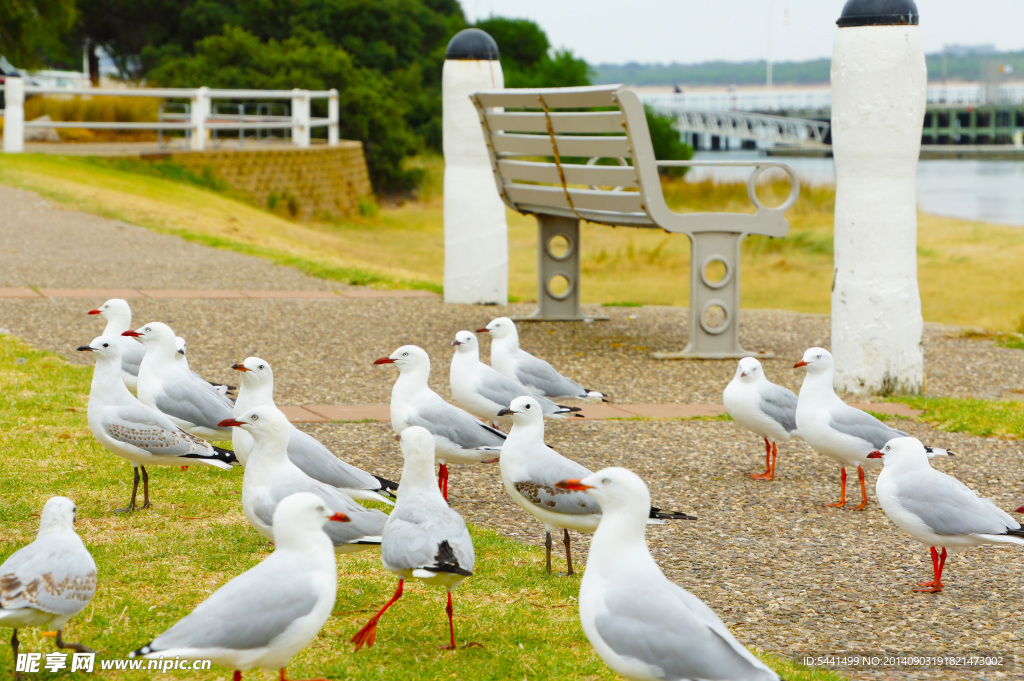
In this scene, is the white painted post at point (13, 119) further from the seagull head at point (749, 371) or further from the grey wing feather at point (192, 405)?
the seagull head at point (749, 371)

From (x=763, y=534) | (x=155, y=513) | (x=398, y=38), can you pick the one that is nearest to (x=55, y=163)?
(x=155, y=513)

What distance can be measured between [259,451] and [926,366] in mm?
7171

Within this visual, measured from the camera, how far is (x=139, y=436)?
5.46 metres

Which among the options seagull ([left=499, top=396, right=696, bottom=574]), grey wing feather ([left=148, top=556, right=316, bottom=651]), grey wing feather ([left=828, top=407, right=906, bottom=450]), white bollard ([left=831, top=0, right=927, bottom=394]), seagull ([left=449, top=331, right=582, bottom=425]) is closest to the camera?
grey wing feather ([left=148, top=556, right=316, bottom=651])

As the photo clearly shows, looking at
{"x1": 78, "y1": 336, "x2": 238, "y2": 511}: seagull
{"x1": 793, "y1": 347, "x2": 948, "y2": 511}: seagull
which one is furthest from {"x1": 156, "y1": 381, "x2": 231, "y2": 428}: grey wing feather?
{"x1": 793, "y1": 347, "x2": 948, "y2": 511}: seagull

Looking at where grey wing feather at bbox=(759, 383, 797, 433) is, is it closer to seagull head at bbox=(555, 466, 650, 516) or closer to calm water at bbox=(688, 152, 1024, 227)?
seagull head at bbox=(555, 466, 650, 516)

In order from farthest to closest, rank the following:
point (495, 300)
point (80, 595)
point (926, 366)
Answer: point (495, 300)
point (926, 366)
point (80, 595)

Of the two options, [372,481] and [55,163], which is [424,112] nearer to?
[55,163]

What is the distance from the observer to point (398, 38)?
149 feet

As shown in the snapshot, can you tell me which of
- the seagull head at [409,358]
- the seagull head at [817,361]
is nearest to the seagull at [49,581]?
the seagull head at [409,358]

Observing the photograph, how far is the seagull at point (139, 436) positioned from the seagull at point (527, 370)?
2.35 meters

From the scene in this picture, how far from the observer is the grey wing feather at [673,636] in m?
3.15

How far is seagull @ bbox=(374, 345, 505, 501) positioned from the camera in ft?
18.8

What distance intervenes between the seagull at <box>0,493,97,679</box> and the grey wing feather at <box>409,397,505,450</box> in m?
2.18
